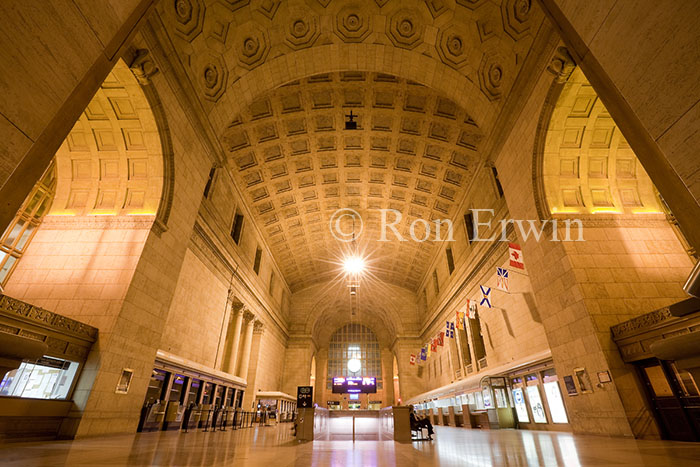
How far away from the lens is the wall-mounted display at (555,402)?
1008 cm

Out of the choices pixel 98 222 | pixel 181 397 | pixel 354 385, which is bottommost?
pixel 181 397

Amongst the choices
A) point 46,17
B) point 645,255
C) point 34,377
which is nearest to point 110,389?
point 34,377

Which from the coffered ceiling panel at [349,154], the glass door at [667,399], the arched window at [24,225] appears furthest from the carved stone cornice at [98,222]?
the glass door at [667,399]

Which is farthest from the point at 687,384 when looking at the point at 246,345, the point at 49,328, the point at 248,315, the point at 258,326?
the point at 258,326

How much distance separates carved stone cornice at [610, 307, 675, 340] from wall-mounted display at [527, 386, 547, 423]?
4587mm

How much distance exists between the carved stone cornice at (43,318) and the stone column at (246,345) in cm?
1239

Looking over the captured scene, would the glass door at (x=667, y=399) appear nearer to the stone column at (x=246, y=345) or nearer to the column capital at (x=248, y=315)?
the column capital at (x=248, y=315)

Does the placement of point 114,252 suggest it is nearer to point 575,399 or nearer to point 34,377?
point 34,377

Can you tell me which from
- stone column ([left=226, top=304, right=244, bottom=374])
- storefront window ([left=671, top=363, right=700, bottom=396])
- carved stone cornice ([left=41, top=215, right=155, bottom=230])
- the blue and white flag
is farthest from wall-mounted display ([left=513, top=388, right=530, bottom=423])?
carved stone cornice ([left=41, top=215, right=155, bottom=230])

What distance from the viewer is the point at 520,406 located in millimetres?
12328

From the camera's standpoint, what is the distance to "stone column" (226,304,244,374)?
1766 cm

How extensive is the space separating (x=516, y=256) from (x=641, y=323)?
4756mm

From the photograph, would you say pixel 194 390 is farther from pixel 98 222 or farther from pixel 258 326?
pixel 258 326

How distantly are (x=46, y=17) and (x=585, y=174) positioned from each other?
13043 millimetres
